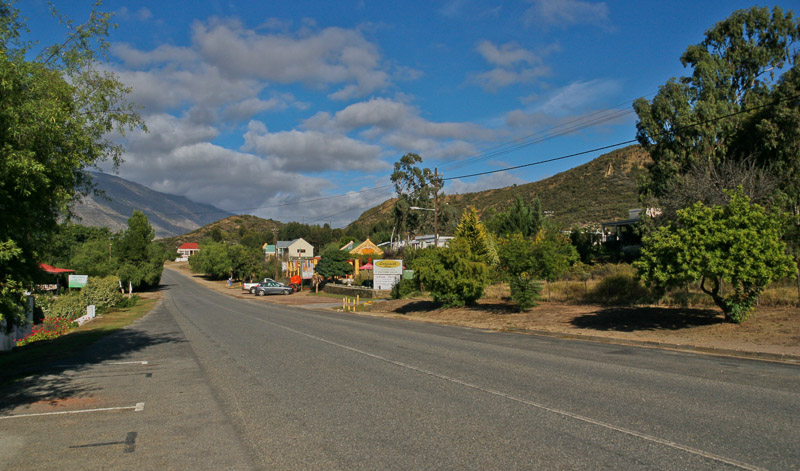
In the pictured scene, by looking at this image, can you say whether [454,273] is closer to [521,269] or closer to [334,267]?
[521,269]

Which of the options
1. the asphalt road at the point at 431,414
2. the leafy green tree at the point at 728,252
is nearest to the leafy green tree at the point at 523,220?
the leafy green tree at the point at 728,252

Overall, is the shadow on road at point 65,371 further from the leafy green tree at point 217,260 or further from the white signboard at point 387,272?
the leafy green tree at point 217,260

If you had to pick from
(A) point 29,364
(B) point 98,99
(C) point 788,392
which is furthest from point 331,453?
(A) point 29,364

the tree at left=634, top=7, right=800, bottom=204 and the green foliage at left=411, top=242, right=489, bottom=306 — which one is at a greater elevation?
the tree at left=634, top=7, right=800, bottom=204

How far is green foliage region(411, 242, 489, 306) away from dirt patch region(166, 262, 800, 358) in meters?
0.88

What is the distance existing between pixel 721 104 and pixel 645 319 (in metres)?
21.6

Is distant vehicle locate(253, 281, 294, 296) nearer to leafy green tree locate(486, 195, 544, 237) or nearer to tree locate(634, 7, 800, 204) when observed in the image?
leafy green tree locate(486, 195, 544, 237)

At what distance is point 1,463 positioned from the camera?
18.4 feet

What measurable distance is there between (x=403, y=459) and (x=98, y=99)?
9.97 meters

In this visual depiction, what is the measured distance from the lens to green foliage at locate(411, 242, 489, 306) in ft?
85.0

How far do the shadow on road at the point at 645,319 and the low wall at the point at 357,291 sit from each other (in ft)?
77.7

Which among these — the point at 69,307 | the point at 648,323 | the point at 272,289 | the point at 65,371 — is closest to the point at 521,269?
the point at 648,323

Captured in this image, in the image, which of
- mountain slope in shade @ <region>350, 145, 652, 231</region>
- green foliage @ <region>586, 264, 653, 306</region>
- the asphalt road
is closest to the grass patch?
the asphalt road

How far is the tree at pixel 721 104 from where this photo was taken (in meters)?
32.2
